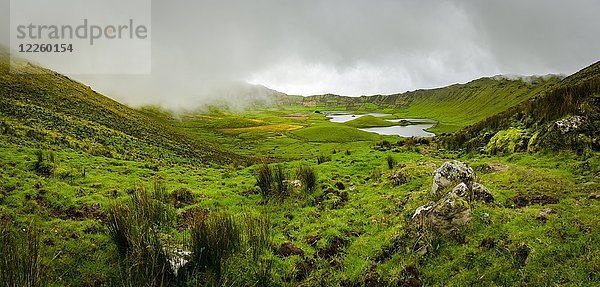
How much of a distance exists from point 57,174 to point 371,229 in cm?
1387

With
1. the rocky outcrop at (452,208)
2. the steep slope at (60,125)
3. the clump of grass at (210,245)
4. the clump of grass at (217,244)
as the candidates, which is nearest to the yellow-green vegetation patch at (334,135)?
the steep slope at (60,125)

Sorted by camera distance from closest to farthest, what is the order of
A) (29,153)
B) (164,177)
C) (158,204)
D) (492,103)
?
1. (158,204)
2. (29,153)
3. (164,177)
4. (492,103)

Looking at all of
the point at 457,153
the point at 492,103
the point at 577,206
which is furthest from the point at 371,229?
the point at 492,103

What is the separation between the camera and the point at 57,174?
43.4 feet

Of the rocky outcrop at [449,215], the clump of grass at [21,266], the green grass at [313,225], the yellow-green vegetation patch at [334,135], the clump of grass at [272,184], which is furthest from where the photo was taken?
the yellow-green vegetation patch at [334,135]

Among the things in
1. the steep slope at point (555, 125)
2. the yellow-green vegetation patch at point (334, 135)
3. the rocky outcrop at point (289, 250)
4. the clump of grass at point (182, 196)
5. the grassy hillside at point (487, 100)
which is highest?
the grassy hillside at point (487, 100)

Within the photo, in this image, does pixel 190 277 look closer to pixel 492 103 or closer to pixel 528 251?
pixel 528 251

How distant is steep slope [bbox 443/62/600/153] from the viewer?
40.6 ft

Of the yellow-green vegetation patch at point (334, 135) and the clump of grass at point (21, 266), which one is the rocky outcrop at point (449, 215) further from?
the yellow-green vegetation patch at point (334, 135)

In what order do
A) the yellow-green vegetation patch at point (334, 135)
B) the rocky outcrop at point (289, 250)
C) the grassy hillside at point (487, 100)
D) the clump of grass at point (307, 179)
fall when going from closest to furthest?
the rocky outcrop at point (289, 250), the clump of grass at point (307, 179), the yellow-green vegetation patch at point (334, 135), the grassy hillside at point (487, 100)

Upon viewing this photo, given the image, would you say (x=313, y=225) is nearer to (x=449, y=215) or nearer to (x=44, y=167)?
(x=449, y=215)

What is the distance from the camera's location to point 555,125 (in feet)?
44.3

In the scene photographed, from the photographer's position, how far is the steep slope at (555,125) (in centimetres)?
1238

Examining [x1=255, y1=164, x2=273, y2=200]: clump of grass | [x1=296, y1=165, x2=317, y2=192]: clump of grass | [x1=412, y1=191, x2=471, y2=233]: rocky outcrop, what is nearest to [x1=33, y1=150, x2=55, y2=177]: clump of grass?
[x1=255, y1=164, x2=273, y2=200]: clump of grass
